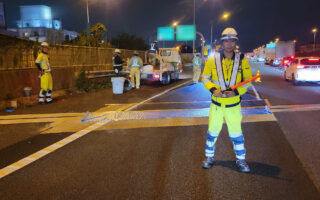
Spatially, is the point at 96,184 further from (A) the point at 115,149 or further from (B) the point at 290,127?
(B) the point at 290,127

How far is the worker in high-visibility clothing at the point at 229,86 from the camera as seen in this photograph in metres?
4.22

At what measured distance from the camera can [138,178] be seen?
162 inches

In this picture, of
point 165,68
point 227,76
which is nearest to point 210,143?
point 227,76

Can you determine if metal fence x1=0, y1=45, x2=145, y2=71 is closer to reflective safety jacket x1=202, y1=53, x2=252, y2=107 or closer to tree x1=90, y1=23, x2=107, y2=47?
tree x1=90, y1=23, x2=107, y2=47

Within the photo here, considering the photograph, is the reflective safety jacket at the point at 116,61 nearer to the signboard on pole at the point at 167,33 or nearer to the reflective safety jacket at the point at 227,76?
the reflective safety jacket at the point at 227,76

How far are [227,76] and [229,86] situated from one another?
6.0 inches

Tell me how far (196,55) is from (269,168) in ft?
50.1

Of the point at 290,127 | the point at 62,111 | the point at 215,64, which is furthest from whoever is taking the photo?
the point at 62,111

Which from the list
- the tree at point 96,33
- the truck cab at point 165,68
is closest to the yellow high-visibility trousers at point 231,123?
the truck cab at point 165,68

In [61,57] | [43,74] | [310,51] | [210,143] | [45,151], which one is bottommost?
[45,151]

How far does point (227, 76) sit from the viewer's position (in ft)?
14.2

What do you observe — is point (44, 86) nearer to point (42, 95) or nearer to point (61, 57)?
point (42, 95)

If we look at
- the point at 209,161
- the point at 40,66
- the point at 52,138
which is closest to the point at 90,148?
the point at 52,138

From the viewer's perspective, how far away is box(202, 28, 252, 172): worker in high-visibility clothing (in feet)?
13.9
